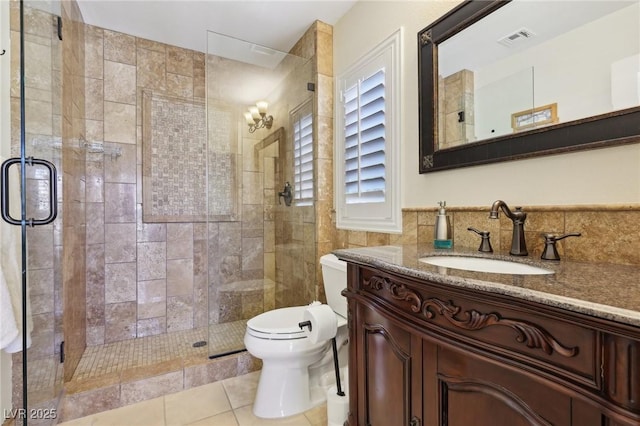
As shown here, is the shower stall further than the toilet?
Yes

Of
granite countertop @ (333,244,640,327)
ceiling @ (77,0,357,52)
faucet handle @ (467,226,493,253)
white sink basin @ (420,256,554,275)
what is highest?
ceiling @ (77,0,357,52)

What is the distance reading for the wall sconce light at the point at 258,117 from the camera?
237cm

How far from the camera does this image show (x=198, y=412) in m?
1.72

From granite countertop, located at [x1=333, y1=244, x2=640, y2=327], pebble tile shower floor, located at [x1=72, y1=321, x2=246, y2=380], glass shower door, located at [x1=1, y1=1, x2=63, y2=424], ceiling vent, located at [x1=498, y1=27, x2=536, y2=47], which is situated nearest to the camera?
granite countertop, located at [x1=333, y1=244, x2=640, y2=327]

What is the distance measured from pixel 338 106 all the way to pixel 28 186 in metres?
1.79

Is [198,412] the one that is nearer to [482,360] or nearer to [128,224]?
[128,224]

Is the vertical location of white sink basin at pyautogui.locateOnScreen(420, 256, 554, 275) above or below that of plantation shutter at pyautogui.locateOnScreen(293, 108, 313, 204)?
below

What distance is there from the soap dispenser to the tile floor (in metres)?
1.14

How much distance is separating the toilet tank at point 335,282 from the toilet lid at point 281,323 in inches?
9.3

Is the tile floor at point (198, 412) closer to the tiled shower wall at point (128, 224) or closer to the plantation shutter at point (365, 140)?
the tiled shower wall at point (128, 224)

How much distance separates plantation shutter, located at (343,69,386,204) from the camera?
5.97 feet

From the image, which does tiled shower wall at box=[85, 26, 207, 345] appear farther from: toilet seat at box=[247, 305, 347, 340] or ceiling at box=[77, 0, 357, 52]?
toilet seat at box=[247, 305, 347, 340]

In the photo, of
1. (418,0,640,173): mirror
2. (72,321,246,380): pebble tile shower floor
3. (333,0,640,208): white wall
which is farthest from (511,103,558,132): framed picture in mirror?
(72,321,246,380): pebble tile shower floor

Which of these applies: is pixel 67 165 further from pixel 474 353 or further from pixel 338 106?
pixel 474 353
